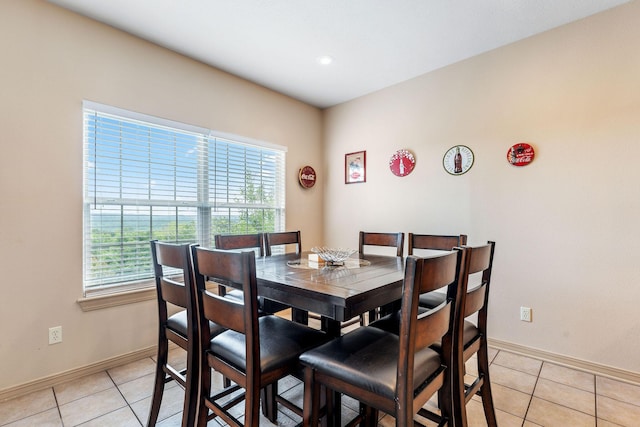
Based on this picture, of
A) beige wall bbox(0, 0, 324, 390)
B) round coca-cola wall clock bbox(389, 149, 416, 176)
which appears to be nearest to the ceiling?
beige wall bbox(0, 0, 324, 390)

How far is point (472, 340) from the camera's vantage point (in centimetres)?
151

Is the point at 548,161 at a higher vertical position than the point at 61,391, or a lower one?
higher

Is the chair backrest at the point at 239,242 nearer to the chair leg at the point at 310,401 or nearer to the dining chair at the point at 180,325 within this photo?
the dining chair at the point at 180,325

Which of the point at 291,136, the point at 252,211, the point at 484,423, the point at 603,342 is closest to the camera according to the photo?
the point at 484,423

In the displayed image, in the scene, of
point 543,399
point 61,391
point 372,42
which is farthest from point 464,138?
point 61,391

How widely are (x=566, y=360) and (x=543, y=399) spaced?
2.09 feet

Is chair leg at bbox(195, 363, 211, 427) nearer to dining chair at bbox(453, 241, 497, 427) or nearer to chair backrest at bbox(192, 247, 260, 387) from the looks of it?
chair backrest at bbox(192, 247, 260, 387)

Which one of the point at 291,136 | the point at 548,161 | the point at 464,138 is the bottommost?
the point at 548,161

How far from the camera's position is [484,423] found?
5.43ft

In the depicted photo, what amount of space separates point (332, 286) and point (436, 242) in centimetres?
125

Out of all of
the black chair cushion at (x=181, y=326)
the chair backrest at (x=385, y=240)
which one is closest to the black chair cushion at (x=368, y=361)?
the black chair cushion at (x=181, y=326)

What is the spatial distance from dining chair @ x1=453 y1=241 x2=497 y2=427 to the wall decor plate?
1.48 meters

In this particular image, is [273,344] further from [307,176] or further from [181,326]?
[307,176]

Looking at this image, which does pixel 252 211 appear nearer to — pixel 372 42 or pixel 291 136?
pixel 291 136
